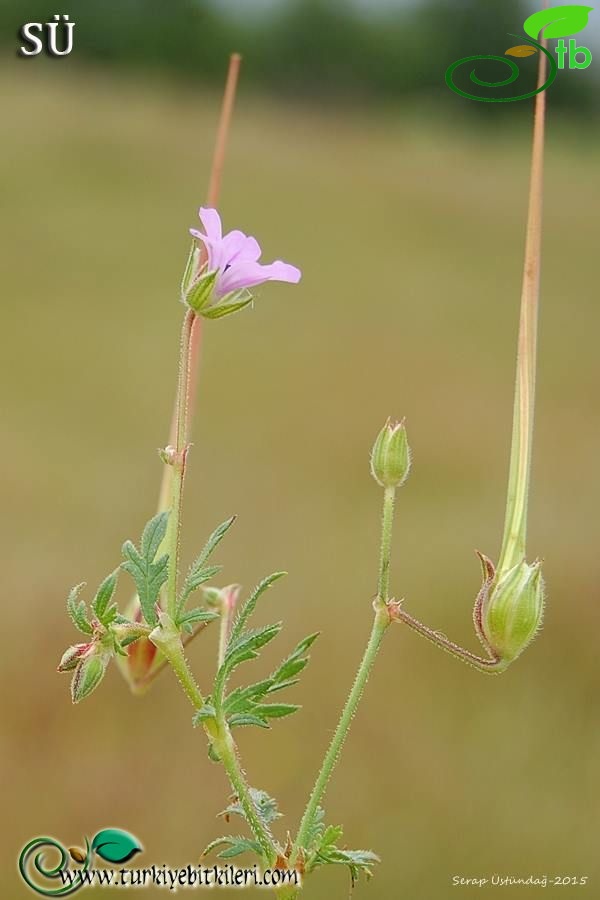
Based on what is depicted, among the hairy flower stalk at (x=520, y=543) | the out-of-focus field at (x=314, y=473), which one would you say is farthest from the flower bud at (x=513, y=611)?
the out-of-focus field at (x=314, y=473)

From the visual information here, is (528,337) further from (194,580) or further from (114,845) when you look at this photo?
(114,845)

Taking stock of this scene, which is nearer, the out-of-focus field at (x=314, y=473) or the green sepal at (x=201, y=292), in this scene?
the green sepal at (x=201, y=292)

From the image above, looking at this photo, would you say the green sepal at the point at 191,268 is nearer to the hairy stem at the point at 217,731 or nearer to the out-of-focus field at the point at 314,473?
the hairy stem at the point at 217,731

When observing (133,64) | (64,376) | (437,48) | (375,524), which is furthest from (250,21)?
(375,524)

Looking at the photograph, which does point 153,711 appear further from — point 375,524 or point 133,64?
point 133,64

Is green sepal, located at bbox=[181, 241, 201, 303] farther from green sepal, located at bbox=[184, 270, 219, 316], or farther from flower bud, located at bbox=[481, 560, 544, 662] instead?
flower bud, located at bbox=[481, 560, 544, 662]

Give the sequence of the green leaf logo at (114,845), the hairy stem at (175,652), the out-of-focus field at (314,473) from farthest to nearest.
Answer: the out-of-focus field at (314,473), the green leaf logo at (114,845), the hairy stem at (175,652)
